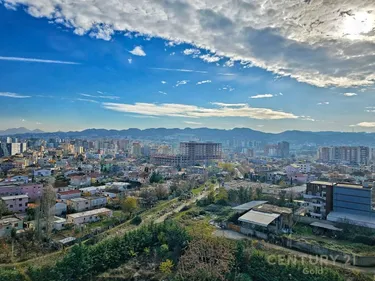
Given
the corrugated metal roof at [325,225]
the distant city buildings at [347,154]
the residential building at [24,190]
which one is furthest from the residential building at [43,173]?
the distant city buildings at [347,154]

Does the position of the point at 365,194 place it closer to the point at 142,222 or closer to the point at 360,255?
the point at 360,255

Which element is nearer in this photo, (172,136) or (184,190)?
(184,190)

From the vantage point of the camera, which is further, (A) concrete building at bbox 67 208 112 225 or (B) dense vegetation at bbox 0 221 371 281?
(A) concrete building at bbox 67 208 112 225

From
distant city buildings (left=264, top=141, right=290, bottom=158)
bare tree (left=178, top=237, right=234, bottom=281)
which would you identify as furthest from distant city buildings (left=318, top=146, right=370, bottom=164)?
bare tree (left=178, top=237, right=234, bottom=281)

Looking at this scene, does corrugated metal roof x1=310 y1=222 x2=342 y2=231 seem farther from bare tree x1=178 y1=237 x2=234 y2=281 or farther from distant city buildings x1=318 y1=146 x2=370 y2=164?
distant city buildings x1=318 y1=146 x2=370 y2=164

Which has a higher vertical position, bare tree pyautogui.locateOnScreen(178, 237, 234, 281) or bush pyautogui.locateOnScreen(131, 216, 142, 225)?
bare tree pyautogui.locateOnScreen(178, 237, 234, 281)

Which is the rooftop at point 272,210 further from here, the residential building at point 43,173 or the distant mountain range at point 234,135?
the distant mountain range at point 234,135

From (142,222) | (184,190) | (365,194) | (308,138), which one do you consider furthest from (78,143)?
(308,138)
